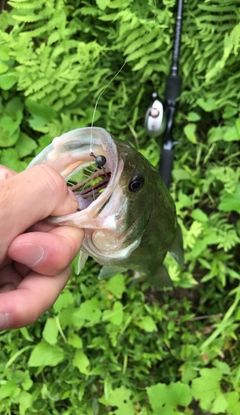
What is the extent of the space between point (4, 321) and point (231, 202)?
6.15 feet

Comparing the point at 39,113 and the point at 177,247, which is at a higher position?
the point at 39,113

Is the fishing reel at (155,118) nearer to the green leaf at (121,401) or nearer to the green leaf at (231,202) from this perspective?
the green leaf at (231,202)

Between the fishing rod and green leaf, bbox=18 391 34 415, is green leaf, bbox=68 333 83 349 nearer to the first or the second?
green leaf, bbox=18 391 34 415

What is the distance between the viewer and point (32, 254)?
3.77 feet

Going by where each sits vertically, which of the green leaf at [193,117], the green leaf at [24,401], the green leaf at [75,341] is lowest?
the green leaf at [24,401]

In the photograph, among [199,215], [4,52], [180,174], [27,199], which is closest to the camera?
[27,199]

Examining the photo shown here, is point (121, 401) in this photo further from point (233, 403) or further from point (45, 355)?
point (233, 403)

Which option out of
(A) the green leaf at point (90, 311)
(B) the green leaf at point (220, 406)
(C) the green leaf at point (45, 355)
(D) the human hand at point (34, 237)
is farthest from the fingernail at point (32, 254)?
(B) the green leaf at point (220, 406)

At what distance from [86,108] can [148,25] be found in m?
0.70

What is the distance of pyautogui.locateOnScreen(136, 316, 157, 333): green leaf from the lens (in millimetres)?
2680

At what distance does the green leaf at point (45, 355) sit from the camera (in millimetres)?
2545

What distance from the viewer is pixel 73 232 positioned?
1265 mm

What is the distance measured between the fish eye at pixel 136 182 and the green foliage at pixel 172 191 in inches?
50.8

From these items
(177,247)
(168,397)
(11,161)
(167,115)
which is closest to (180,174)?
(167,115)
